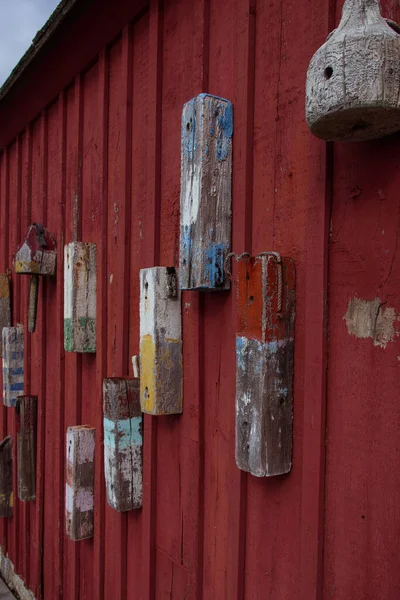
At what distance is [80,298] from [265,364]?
63.2 inches

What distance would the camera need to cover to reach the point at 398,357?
1.31m

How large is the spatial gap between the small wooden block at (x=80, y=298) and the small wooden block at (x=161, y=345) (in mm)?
813

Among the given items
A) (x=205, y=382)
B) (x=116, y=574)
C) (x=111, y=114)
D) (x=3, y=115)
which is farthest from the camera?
(x=3, y=115)

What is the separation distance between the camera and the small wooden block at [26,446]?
Answer: 3.59 m

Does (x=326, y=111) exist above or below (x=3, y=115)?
below

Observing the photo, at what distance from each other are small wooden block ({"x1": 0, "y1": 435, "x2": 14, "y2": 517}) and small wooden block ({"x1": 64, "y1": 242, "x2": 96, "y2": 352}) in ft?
5.67

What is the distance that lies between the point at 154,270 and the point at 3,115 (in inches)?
112

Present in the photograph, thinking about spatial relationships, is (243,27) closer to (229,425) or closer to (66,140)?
(229,425)

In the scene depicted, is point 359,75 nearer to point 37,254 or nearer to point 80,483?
point 80,483

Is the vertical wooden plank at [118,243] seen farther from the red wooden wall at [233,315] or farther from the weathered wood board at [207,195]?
the weathered wood board at [207,195]

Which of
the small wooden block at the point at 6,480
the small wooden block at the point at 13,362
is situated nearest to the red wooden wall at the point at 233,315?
the small wooden block at the point at 13,362

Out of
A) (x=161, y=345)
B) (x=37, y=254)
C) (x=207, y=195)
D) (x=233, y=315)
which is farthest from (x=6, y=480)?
(x=207, y=195)

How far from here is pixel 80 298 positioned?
111 inches

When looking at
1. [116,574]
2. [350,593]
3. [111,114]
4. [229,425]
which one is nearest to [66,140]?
[111,114]
